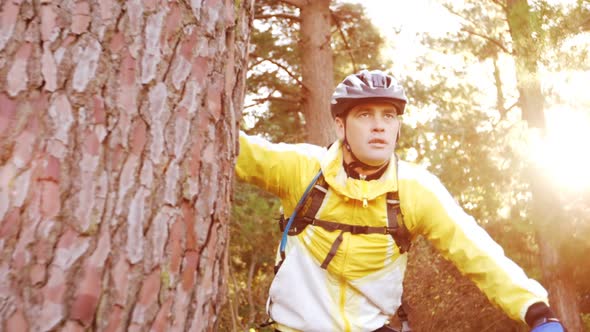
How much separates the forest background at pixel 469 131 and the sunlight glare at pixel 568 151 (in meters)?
0.02

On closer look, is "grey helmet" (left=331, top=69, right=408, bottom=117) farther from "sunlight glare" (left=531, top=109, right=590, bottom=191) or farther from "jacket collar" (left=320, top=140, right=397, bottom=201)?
"sunlight glare" (left=531, top=109, right=590, bottom=191)

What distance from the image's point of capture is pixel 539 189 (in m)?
9.19

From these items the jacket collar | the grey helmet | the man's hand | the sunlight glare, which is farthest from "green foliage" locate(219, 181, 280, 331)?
the man's hand

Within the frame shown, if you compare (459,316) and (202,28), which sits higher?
(202,28)

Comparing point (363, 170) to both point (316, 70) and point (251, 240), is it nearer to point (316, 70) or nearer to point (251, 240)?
point (316, 70)

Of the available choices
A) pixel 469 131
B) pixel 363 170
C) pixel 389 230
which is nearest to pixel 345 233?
pixel 389 230

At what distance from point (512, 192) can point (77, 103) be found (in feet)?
36.7

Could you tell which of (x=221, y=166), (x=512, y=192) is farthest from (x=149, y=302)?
(x=512, y=192)

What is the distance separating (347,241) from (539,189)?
6905mm

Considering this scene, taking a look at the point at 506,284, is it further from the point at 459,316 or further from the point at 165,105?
the point at 459,316

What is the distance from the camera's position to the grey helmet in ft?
12.0

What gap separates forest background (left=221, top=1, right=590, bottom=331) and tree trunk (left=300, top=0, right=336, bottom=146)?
1.0 inches

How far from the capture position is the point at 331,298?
3.22 m

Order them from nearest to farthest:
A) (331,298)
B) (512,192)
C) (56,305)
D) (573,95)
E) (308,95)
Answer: (56,305)
(331,298)
(573,95)
(308,95)
(512,192)
